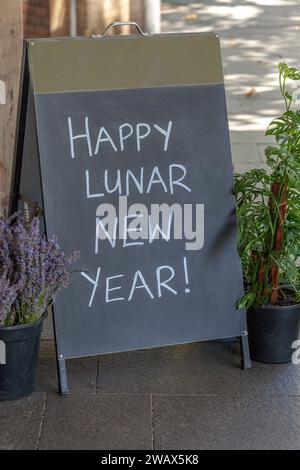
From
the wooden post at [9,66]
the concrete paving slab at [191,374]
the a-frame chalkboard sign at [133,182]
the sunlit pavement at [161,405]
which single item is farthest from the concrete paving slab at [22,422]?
the wooden post at [9,66]

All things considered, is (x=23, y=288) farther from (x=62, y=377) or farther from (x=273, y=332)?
(x=273, y=332)

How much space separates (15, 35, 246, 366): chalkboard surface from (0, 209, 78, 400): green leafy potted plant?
103 mm

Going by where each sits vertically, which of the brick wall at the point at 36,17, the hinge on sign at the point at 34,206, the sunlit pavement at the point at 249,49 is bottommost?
the sunlit pavement at the point at 249,49

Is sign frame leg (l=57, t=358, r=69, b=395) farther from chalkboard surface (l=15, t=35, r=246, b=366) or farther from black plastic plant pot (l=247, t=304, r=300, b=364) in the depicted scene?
black plastic plant pot (l=247, t=304, r=300, b=364)

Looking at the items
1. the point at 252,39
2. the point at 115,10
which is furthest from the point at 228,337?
the point at 252,39

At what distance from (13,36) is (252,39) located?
6.01 m

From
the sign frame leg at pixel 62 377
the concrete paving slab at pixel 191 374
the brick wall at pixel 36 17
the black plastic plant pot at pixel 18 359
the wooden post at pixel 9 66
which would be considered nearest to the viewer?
the black plastic plant pot at pixel 18 359

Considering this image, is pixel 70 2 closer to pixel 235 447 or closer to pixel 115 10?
pixel 115 10

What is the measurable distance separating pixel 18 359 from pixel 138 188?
0.85m

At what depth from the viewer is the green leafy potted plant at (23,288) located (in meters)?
3.54

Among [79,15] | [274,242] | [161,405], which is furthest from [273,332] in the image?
[79,15]

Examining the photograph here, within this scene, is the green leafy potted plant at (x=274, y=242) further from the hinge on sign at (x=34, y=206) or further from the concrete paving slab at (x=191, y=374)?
the hinge on sign at (x=34, y=206)

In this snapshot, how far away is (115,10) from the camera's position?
7.16 meters
